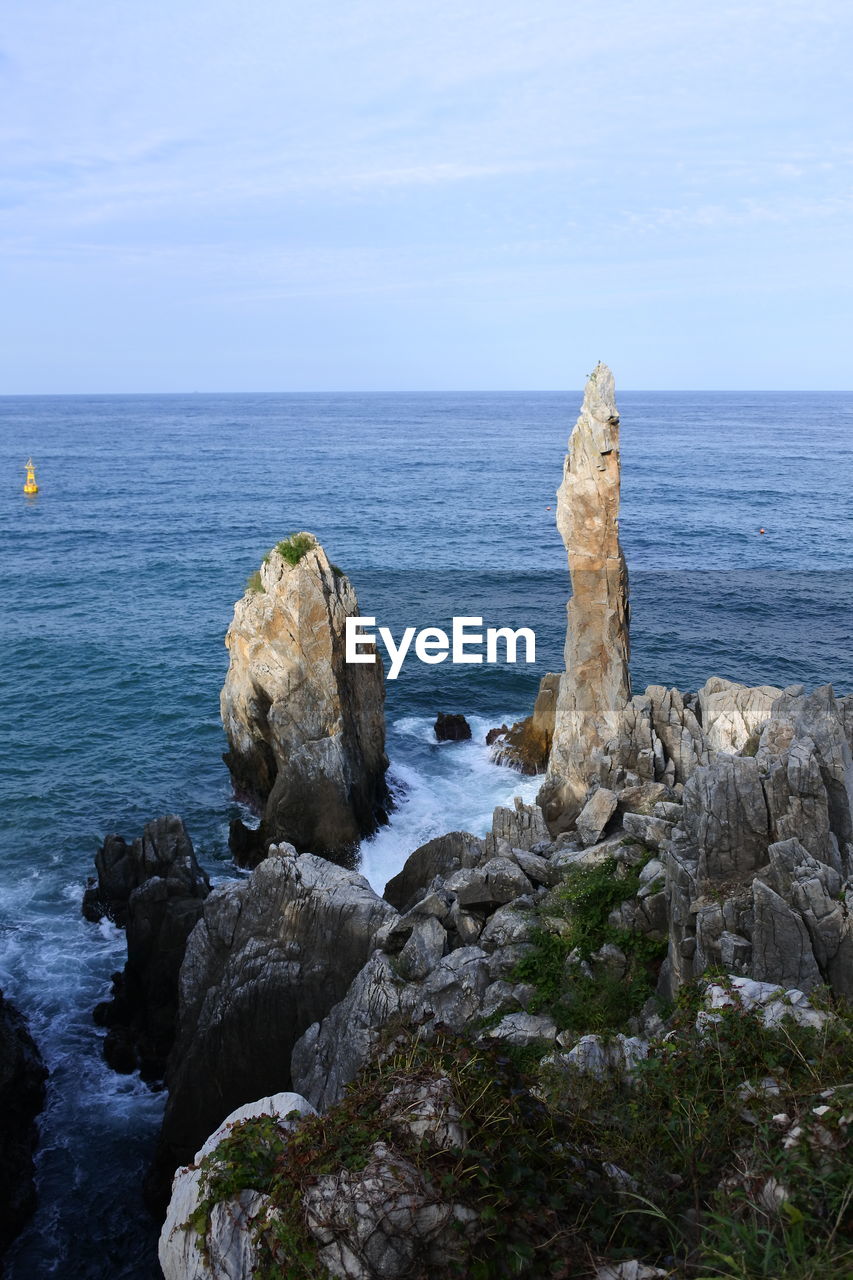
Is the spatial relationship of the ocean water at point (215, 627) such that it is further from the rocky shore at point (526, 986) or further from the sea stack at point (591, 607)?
the sea stack at point (591, 607)

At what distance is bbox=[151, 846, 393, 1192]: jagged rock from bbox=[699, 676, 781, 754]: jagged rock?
1064 centimetres

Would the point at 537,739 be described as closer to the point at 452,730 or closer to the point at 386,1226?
the point at 452,730

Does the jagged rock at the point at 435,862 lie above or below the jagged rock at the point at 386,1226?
below

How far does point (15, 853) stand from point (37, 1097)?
10896mm

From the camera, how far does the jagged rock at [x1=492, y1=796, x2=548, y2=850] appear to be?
23.3 meters

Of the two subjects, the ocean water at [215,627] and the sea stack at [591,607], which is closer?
the ocean water at [215,627]

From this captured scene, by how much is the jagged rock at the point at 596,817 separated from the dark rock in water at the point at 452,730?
61.4 ft

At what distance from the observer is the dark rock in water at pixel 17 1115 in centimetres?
1900

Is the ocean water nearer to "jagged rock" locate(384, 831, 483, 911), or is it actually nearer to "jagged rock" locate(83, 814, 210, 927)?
"jagged rock" locate(83, 814, 210, 927)

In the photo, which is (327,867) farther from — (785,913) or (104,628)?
(104,628)

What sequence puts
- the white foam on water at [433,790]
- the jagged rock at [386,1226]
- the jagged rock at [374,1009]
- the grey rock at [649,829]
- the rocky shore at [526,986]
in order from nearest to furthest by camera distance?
the jagged rock at [386,1226]
the rocky shore at [526,986]
the jagged rock at [374,1009]
the grey rock at [649,829]
the white foam on water at [433,790]

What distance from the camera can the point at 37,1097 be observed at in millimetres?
21781

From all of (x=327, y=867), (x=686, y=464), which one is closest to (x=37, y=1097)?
(x=327, y=867)

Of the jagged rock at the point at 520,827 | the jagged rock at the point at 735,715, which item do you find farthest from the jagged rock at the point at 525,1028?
the jagged rock at the point at 735,715
